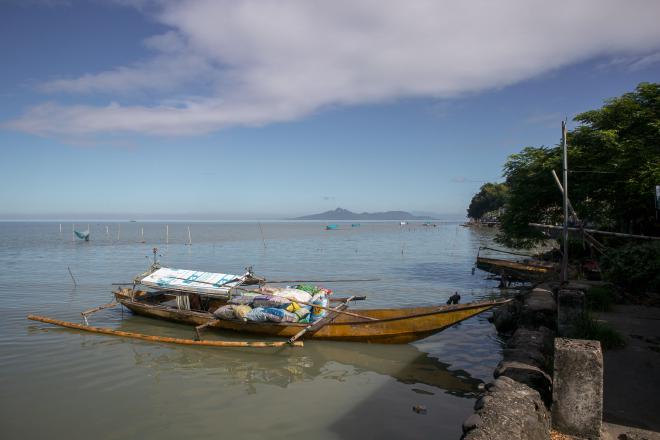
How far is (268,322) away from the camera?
38.5ft

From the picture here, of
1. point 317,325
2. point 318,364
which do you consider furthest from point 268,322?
point 318,364

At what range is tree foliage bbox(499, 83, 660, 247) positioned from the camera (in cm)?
1559

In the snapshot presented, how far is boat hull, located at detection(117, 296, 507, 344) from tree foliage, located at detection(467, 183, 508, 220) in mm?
91782

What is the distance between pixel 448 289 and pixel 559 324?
44.0 feet

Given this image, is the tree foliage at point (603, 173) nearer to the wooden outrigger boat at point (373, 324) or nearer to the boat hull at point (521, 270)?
the boat hull at point (521, 270)

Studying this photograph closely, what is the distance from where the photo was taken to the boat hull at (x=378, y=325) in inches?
406

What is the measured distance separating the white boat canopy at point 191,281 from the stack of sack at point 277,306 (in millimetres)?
728

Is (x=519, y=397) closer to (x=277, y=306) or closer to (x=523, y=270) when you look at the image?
(x=277, y=306)

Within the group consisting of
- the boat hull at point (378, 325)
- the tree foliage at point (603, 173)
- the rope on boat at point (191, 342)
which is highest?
the tree foliage at point (603, 173)

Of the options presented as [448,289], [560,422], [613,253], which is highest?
[613,253]

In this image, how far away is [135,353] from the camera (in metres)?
11.4

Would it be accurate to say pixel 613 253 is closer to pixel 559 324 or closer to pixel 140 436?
pixel 559 324

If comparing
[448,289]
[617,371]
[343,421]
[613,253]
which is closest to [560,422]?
[617,371]

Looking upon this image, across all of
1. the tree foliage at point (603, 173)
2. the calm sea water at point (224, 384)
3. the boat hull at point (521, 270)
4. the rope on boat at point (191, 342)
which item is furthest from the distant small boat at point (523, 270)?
the rope on boat at point (191, 342)
